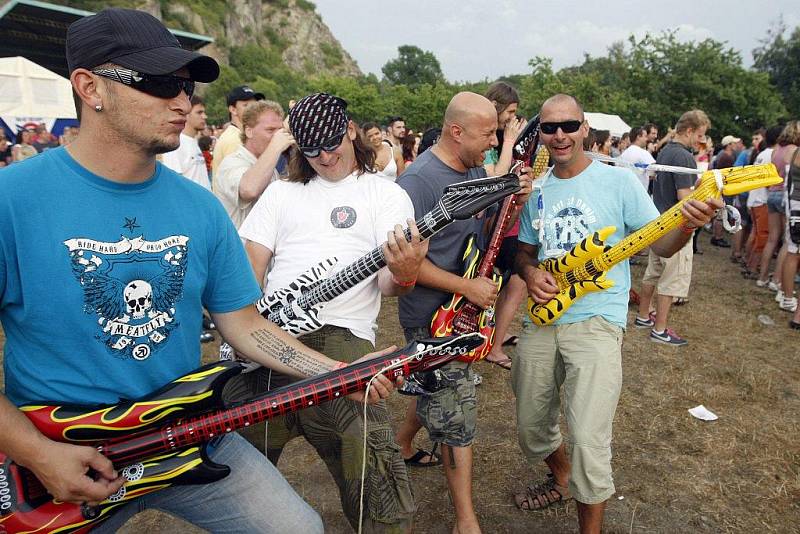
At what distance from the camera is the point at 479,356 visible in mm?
2871

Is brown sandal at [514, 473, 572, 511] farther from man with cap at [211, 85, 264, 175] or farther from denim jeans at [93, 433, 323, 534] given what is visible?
man with cap at [211, 85, 264, 175]

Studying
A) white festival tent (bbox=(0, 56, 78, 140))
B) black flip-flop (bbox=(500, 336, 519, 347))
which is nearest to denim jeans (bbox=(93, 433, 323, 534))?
black flip-flop (bbox=(500, 336, 519, 347))

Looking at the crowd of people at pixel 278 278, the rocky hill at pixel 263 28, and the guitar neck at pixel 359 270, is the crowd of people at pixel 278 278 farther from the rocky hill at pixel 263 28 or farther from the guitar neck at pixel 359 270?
the rocky hill at pixel 263 28

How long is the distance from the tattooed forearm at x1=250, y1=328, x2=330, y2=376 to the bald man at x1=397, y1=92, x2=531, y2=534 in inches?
34.2

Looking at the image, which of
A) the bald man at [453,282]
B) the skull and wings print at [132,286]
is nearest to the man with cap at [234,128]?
the bald man at [453,282]

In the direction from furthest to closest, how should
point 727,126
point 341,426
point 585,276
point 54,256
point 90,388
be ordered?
point 727,126 < point 585,276 < point 341,426 < point 90,388 < point 54,256

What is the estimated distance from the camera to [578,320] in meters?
2.85

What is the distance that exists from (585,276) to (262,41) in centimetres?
9451

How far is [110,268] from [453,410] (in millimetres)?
1914

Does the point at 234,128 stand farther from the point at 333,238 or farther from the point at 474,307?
the point at 474,307

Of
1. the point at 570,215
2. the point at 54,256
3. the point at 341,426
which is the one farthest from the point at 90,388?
the point at 570,215

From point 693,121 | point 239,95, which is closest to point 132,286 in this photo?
point 239,95

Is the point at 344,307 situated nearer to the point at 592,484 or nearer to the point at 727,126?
the point at 592,484

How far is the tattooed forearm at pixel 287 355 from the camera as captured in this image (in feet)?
7.16
